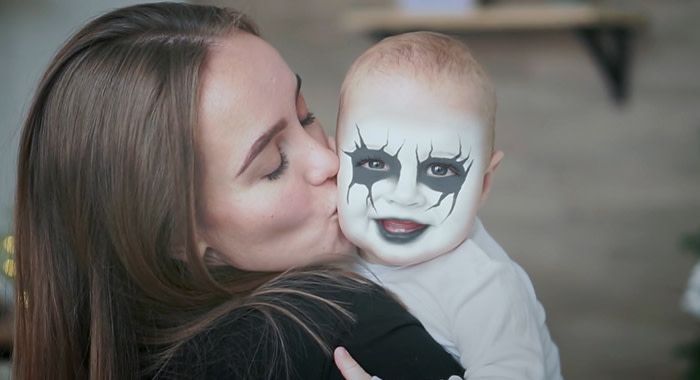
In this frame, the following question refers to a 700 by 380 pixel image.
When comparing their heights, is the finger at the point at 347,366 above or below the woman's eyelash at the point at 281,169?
below

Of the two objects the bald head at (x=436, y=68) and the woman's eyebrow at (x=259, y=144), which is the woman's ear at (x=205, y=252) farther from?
the bald head at (x=436, y=68)

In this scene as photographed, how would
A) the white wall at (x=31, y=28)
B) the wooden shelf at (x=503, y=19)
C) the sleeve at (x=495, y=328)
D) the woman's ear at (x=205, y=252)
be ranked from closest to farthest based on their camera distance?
the sleeve at (x=495, y=328)
the woman's ear at (x=205, y=252)
the wooden shelf at (x=503, y=19)
the white wall at (x=31, y=28)

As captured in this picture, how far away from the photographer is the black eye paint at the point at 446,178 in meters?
0.77

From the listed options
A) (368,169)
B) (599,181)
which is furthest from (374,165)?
(599,181)

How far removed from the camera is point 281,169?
834mm

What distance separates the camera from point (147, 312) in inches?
35.8

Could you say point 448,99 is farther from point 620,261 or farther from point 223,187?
point 620,261

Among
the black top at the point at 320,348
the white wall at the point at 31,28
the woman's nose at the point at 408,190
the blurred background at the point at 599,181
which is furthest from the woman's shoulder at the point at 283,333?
the white wall at the point at 31,28

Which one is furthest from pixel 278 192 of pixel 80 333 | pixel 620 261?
pixel 620 261

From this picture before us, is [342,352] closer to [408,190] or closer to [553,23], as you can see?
[408,190]

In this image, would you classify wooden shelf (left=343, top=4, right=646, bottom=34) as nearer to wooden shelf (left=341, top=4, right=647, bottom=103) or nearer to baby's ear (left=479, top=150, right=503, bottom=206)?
wooden shelf (left=341, top=4, right=647, bottom=103)

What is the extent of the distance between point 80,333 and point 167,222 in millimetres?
203

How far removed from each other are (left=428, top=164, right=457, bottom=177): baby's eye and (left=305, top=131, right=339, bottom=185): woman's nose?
0.10 metres

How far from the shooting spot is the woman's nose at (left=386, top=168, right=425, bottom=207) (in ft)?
2.52
